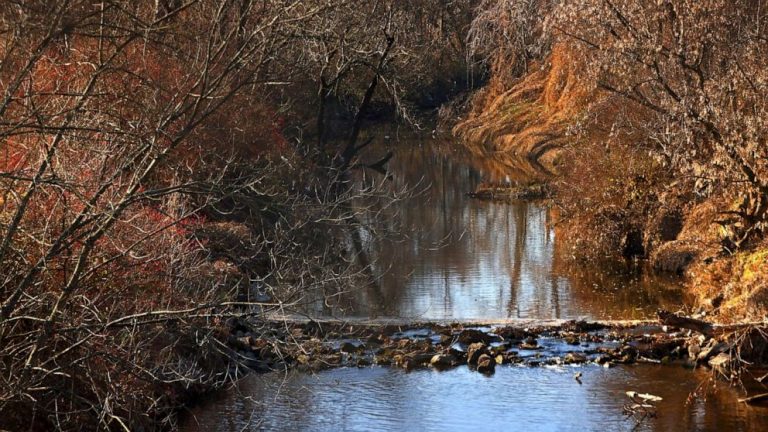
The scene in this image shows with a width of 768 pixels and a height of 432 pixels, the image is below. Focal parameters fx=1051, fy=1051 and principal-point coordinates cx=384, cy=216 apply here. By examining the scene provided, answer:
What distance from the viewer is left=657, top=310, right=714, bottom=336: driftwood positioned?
48.4ft

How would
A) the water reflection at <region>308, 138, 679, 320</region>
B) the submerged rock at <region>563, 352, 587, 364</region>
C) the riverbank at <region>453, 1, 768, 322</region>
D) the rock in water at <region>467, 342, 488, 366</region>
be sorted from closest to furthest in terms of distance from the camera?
the submerged rock at <region>563, 352, 587, 364</region>
the rock in water at <region>467, 342, 488, 366</region>
the riverbank at <region>453, 1, 768, 322</region>
the water reflection at <region>308, 138, 679, 320</region>

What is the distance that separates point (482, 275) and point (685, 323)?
21.4ft

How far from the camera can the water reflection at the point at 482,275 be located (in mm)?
18141

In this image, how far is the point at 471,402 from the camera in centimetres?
1303

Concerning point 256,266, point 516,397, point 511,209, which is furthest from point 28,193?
point 511,209

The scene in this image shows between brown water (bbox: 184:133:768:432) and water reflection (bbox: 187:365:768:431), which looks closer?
water reflection (bbox: 187:365:768:431)

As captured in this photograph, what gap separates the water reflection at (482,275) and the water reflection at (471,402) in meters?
3.41

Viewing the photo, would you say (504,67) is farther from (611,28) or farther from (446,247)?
(611,28)

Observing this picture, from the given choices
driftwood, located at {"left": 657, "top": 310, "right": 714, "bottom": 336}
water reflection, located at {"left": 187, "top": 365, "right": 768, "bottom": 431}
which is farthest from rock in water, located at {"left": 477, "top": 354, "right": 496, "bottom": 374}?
driftwood, located at {"left": 657, "top": 310, "right": 714, "bottom": 336}

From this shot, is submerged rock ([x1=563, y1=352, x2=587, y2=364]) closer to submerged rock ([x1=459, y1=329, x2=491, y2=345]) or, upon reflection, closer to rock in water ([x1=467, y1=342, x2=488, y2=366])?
rock in water ([x1=467, y1=342, x2=488, y2=366])

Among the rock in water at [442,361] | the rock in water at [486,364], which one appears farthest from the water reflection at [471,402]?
the rock in water at [442,361]

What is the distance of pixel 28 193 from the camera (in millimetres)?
6930

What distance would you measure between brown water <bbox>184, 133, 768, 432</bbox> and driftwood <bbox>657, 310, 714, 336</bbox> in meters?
0.80

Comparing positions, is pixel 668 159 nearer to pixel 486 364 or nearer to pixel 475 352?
pixel 475 352
